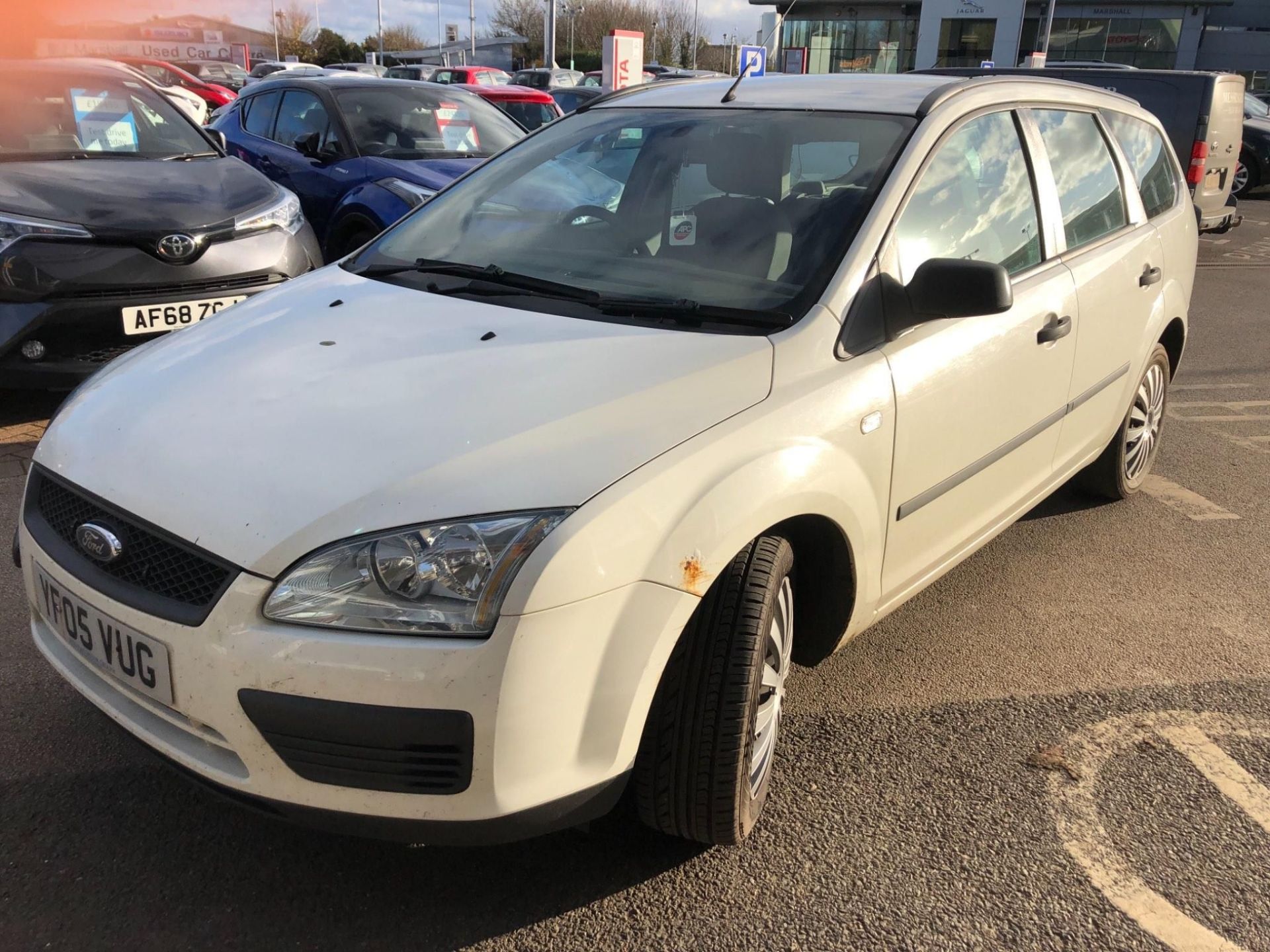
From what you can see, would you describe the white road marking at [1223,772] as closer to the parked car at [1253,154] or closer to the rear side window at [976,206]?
the rear side window at [976,206]

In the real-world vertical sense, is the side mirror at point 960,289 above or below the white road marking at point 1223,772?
above

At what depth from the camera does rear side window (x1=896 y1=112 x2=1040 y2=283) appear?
8.89 ft

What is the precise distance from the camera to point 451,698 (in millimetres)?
1770

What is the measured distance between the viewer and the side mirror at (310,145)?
7.11 metres

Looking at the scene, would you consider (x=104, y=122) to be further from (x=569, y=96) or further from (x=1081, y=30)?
(x=1081, y=30)

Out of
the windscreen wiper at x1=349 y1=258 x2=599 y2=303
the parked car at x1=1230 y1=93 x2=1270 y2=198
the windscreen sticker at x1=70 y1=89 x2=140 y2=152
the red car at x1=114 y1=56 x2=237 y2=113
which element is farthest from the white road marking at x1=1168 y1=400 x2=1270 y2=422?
the red car at x1=114 y1=56 x2=237 y2=113

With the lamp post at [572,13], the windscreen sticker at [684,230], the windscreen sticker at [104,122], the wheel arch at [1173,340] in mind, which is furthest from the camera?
the lamp post at [572,13]

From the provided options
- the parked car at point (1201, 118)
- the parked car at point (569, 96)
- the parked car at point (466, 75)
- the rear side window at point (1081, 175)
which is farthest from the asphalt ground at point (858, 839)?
the parked car at point (466, 75)

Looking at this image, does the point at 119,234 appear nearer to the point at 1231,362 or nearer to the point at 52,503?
the point at 52,503

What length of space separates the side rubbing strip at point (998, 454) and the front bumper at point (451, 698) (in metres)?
0.93

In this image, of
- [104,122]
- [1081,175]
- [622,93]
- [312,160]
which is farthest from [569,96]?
[1081,175]

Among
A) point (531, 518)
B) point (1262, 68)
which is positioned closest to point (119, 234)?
point (531, 518)

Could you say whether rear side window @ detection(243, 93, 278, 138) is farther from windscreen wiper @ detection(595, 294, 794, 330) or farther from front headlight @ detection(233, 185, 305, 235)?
windscreen wiper @ detection(595, 294, 794, 330)

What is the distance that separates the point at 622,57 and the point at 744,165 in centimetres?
1463
